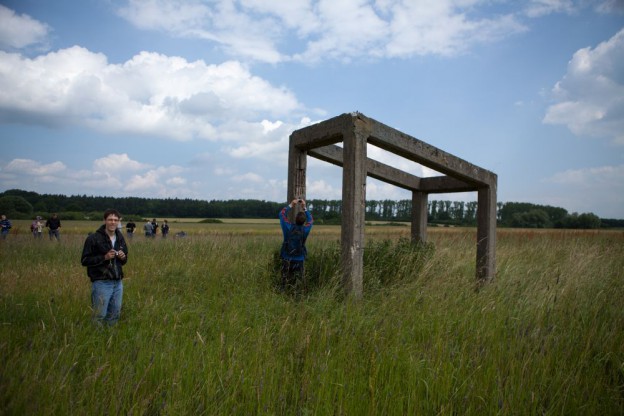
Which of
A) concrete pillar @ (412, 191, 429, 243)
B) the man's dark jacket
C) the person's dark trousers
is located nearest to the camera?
the man's dark jacket

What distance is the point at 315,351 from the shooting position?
10.9ft

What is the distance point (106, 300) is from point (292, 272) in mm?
2563

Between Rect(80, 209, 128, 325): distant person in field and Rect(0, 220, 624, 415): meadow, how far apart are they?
0.69ft

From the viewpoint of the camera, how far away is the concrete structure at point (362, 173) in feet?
16.5

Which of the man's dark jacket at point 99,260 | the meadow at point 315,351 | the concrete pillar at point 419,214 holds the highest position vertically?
the concrete pillar at point 419,214

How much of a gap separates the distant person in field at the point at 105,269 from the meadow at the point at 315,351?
0.69 feet

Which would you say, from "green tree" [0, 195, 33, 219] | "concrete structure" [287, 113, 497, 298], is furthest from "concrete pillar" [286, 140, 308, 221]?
"green tree" [0, 195, 33, 219]

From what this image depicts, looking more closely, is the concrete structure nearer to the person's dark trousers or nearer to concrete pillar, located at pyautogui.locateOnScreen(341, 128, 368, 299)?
concrete pillar, located at pyautogui.locateOnScreen(341, 128, 368, 299)

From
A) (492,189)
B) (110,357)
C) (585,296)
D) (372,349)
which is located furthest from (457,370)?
(492,189)

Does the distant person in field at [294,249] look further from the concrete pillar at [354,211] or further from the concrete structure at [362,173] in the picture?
the concrete pillar at [354,211]

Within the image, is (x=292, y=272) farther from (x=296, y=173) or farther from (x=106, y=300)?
(x=106, y=300)

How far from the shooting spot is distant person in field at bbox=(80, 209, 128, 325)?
428cm

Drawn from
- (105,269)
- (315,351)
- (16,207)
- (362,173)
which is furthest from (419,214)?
(16,207)

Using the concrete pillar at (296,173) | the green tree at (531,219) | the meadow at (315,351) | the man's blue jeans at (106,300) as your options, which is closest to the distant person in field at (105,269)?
the man's blue jeans at (106,300)
